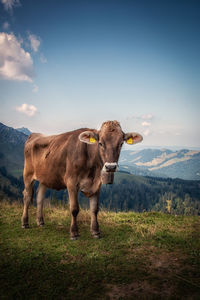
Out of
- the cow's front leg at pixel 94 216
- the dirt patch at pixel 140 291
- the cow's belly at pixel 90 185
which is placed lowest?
the dirt patch at pixel 140 291

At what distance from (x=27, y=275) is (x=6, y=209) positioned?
253 inches

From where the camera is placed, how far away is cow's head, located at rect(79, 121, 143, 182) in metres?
5.71

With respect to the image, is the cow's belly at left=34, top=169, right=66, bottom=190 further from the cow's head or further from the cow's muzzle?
the cow's muzzle

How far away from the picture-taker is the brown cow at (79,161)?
5.93 meters

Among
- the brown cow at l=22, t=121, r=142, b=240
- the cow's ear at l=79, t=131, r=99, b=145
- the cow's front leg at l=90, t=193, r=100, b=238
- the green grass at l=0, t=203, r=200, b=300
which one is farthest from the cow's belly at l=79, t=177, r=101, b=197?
the green grass at l=0, t=203, r=200, b=300

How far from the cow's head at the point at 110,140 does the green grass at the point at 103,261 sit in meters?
2.26

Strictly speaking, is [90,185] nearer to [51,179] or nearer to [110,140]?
[51,179]

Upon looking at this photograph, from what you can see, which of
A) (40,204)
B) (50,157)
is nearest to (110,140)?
(50,157)

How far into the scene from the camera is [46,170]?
7.58 m

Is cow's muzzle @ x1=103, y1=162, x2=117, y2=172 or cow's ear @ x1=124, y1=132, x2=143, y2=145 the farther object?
cow's ear @ x1=124, y1=132, x2=143, y2=145

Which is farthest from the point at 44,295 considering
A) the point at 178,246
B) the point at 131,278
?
the point at 178,246

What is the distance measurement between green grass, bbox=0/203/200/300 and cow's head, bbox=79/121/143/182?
2260mm

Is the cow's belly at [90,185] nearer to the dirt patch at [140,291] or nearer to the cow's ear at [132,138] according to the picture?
the cow's ear at [132,138]

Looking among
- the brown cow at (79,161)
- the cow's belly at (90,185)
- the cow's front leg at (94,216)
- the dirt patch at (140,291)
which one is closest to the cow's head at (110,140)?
the brown cow at (79,161)
